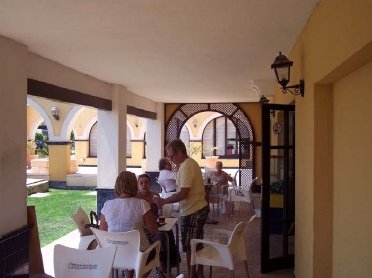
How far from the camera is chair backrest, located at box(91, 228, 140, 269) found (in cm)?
334

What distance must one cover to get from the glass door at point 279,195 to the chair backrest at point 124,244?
1.85 meters

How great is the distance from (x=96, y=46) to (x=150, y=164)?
7.53 metres

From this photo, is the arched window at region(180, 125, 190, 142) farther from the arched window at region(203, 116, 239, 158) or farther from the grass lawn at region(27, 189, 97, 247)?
the grass lawn at region(27, 189, 97, 247)

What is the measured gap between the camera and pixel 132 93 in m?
9.23

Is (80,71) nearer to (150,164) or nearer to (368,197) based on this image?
(368,197)

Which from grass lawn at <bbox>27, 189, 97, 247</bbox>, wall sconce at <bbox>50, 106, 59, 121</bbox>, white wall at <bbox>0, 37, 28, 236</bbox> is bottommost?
grass lawn at <bbox>27, 189, 97, 247</bbox>

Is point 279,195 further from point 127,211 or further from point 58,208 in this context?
point 58,208

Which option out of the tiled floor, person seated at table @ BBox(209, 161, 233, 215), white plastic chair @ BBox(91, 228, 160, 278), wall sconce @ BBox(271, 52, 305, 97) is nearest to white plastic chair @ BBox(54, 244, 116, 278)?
white plastic chair @ BBox(91, 228, 160, 278)

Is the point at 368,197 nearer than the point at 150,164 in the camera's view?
Yes

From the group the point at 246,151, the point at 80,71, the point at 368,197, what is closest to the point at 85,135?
the point at 246,151

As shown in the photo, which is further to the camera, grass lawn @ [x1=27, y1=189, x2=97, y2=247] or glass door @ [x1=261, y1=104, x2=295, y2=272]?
grass lawn @ [x1=27, y1=189, x2=97, y2=247]

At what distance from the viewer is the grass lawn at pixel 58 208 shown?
22.6 ft

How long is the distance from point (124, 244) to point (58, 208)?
6.49 metres

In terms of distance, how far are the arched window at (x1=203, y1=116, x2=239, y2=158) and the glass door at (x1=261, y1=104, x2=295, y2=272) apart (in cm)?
1533
